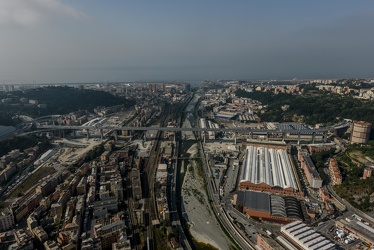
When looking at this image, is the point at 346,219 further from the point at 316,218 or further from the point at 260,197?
the point at 260,197

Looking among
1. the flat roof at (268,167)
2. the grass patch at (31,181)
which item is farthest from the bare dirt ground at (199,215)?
the grass patch at (31,181)

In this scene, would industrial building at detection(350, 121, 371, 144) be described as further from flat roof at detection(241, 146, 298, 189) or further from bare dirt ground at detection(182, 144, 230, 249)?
bare dirt ground at detection(182, 144, 230, 249)

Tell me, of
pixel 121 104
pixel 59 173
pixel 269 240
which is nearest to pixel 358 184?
pixel 269 240

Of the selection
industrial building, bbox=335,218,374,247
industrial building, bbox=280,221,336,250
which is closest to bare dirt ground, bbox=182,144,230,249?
industrial building, bbox=280,221,336,250

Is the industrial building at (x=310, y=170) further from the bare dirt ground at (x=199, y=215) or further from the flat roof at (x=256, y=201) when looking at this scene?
the bare dirt ground at (x=199, y=215)

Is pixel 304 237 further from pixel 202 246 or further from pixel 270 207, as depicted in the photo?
pixel 202 246

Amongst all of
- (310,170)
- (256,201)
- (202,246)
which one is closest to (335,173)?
(310,170)
